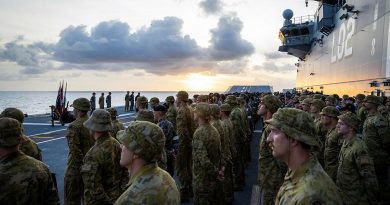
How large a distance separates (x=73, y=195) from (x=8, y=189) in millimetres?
2263

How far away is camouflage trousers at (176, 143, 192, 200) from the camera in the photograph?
23.7 ft

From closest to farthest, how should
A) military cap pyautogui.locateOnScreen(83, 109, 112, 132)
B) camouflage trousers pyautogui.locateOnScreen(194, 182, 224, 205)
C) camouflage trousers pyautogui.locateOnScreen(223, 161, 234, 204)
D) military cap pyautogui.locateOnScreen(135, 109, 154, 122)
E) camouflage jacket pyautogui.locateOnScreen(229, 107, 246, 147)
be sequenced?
military cap pyautogui.locateOnScreen(83, 109, 112, 132)
camouflage trousers pyautogui.locateOnScreen(194, 182, 224, 205)
military cap pyautogui.locateOnScreen(135, 109, 154, 122)
camouflage trousers pyautogui.locateOnScreen(223, 161, 234, 204)
camouflage jacket pyautogui.locateOnScreen(229, 107, 246, 147)

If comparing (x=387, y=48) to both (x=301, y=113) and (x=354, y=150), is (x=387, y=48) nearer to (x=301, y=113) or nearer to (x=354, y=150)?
(x=354, y=150)

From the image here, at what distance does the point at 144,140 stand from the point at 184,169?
5.12 meters

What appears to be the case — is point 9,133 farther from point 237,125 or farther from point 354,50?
point 354,50

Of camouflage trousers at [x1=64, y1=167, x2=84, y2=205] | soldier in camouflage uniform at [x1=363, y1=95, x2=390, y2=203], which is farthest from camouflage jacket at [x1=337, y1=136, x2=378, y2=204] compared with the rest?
camouflage trousers at [x1=64, y1=167, x2=84, y2=205]

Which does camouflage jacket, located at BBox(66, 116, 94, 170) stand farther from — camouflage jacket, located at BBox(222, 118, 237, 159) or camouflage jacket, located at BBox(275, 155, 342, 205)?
camouflage jacket, located at BBox(275, 155, 342, 205)

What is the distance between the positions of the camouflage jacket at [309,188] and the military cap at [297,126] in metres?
0.14

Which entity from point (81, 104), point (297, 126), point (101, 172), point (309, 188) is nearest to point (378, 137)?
point (297, 126)

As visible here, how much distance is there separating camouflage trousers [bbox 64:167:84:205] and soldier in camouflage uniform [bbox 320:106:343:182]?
14.7 ft

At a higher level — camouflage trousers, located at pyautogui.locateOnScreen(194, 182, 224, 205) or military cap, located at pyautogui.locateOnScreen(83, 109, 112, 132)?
military cap, located at pyautogui.locateOnScreen(83, 109, 112, 132)

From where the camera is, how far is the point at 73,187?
5168mm

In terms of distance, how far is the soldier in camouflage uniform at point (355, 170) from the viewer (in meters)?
4.43

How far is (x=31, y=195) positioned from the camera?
10.2 ft
